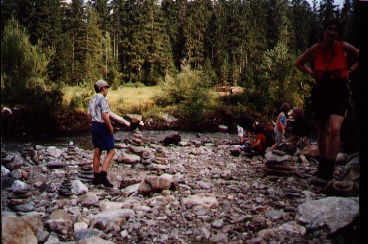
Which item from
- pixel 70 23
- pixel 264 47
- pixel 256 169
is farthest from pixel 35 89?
pixel 264 47

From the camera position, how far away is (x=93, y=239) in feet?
10.0

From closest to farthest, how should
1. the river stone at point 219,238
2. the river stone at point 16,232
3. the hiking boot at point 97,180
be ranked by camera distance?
the river stone at point 16,232, the river stone at point 219,238, the hiking boot at point 97,180

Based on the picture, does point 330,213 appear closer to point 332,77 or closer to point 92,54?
point 332,77

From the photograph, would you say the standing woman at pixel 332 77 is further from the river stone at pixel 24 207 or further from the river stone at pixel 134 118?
the river stone at pixel 134 118

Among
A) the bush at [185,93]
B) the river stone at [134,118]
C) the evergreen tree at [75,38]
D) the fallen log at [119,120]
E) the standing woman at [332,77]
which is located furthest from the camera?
the evergreen tree at [75,38]

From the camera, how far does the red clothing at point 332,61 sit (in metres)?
3.93

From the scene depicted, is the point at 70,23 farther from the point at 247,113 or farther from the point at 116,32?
the point at 247,113

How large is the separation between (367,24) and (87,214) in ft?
12.5

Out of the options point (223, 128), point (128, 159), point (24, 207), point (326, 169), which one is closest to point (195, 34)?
point (223, 128)

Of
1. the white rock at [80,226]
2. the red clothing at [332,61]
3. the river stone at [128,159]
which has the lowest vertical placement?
the river stone at [128,159]

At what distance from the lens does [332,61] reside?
3982 millimetres

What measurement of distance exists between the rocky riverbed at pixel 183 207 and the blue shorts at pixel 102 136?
0.72 meters

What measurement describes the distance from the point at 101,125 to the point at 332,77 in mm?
3624

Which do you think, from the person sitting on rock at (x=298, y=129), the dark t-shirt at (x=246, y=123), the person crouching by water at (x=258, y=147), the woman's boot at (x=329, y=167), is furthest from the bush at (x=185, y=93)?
the woman's boot at (x=329, y=167)
